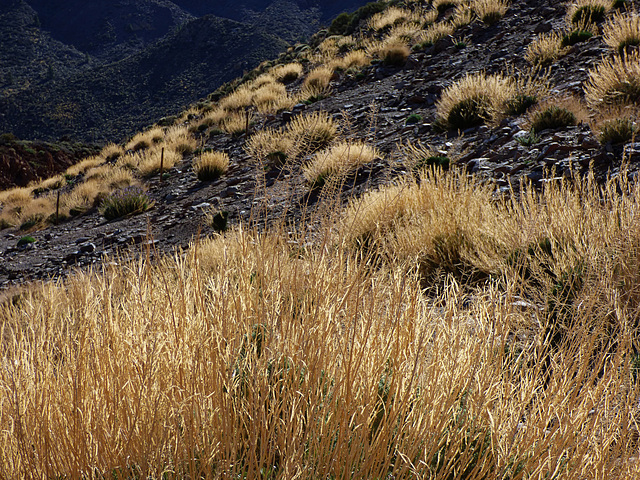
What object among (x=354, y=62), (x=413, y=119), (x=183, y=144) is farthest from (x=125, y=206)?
(x=354, y=62)

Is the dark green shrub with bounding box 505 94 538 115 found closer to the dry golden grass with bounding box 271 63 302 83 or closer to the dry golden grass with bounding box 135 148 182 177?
the dry golden grass with bounding box 135 148 182 177

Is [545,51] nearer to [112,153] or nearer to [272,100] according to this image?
[272,100]

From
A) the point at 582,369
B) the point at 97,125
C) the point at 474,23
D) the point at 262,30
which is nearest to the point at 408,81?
the point at 474,23

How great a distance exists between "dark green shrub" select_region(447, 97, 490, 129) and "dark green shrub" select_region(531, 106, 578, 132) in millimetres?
1053

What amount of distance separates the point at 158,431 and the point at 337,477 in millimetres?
610

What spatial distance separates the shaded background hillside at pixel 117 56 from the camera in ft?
153

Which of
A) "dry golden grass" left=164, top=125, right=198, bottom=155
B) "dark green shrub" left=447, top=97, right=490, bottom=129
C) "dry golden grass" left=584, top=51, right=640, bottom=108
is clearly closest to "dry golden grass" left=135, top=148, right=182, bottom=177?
"dry golden grass" left=164, top=125, right=198, bottom=155

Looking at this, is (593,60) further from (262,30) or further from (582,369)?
(262,30)

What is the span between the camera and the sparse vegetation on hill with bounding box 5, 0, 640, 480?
1352mm

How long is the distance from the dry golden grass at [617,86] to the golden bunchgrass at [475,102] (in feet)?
4.08

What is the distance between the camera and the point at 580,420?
134 centimetres

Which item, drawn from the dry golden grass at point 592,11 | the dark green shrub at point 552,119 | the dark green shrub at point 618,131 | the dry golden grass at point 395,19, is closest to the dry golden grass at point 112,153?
the dry golden grass at point 395,19

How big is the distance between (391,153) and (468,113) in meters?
3.81

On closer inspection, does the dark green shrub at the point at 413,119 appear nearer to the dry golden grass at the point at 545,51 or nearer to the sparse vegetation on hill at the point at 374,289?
the sparse vegetation on hill at the point at 374,289
